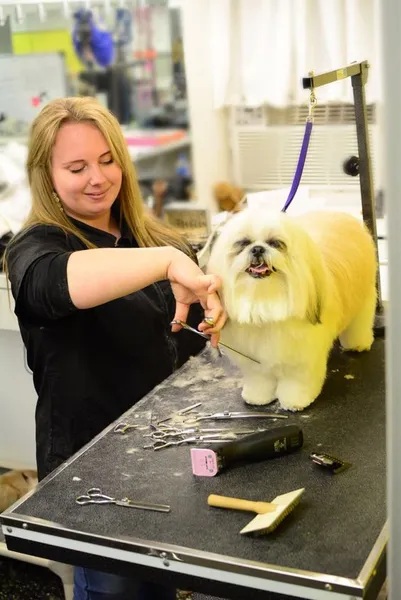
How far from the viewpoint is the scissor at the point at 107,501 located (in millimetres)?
1105

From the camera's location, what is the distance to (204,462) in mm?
1180

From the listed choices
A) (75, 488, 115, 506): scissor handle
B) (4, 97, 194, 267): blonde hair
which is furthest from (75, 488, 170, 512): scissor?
(4, 97, 194, 267): blonde hair

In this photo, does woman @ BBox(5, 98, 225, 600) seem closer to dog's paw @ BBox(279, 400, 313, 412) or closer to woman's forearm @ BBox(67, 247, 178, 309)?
woman's forearm @ BBox(67, 247, 178, 309)

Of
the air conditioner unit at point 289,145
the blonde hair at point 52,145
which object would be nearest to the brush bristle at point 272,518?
the blonde hair at point 52,145

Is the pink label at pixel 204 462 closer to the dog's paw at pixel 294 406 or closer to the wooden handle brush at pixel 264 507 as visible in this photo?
the wooden handle brush at pixel 264 507

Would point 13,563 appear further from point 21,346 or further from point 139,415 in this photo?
point 139,415

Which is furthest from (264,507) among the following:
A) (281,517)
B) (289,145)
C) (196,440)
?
(289,145)

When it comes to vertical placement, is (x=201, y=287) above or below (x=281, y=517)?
above

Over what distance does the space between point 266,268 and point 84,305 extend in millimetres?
313

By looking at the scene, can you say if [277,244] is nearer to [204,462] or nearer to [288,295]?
[288,295]

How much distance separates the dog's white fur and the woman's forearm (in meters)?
0.11

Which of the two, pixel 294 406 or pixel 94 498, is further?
pixel 294 406

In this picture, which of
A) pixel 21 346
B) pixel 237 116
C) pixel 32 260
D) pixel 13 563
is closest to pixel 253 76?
pixel 237 116

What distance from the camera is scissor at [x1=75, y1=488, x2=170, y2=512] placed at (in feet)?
3.63
